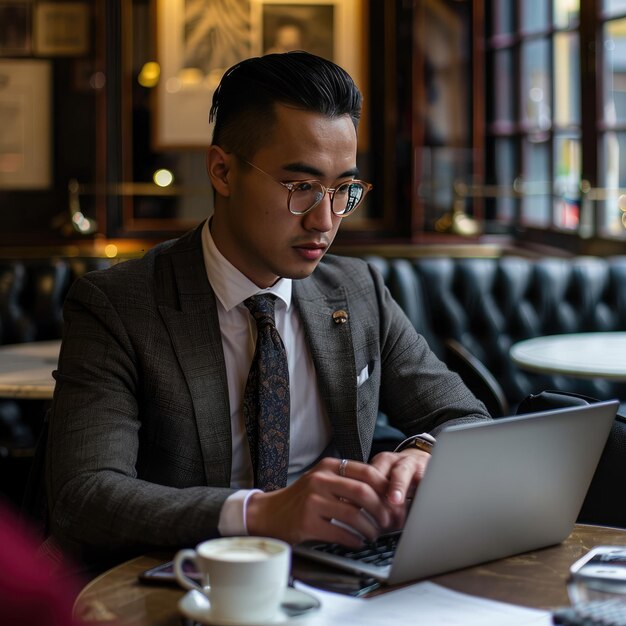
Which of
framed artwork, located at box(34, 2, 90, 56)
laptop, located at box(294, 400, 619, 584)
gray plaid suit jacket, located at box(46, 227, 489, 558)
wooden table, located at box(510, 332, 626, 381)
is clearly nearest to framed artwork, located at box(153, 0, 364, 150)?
framed artwork, located at box(34, 2, 90, 56)

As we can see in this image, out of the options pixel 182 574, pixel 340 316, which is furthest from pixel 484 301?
pixel 182 574

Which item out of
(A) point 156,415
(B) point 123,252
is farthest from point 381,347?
(B) point 123,252

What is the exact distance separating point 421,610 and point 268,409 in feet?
2.17

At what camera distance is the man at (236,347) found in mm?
1475

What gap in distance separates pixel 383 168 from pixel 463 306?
5.79 ft

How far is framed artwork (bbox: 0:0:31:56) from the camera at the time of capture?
579 cm

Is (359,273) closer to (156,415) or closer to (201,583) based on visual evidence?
(156,415)

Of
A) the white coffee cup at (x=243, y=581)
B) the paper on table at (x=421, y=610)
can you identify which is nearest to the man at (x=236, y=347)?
the paper on table at (x=421, y=610)

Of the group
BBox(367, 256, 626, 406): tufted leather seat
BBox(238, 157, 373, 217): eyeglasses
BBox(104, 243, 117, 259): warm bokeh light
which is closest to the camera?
BBox(238, 157, 373, 217): eyeglasses

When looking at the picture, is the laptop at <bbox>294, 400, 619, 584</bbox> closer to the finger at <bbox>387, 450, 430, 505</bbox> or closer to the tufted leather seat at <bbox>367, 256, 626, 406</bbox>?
the finger at <bbox>387, 450, 430, 505</bbox>

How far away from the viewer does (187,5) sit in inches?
231

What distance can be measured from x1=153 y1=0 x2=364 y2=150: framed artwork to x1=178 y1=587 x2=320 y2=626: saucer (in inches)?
196

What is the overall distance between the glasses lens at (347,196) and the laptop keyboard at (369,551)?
0.61 m

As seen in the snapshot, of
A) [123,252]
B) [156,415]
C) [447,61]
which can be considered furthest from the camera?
[447,61]
